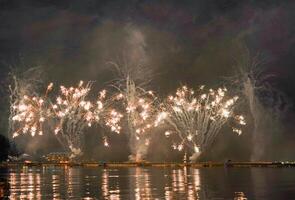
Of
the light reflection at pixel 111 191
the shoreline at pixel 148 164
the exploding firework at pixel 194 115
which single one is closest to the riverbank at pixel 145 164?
the shoreline at pixel 148 164

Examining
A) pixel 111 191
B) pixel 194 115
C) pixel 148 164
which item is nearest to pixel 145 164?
pixel 148 164

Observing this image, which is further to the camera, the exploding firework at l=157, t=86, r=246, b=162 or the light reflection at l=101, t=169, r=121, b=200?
the exploding firework at l=157, t=86, r=246, b=162

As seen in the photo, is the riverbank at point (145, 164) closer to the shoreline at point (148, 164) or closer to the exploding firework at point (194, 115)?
the shoreline at point (148, 164)

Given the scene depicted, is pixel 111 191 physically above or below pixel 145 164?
below

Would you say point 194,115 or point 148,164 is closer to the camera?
point 148,164

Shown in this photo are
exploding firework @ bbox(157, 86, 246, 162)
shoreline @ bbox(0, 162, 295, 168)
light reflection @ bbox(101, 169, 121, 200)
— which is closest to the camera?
light reflection @ bbox(101, 169, 121, 200)

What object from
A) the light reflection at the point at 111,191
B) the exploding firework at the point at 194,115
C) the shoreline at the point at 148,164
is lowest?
the light reflection at the point at 111,191

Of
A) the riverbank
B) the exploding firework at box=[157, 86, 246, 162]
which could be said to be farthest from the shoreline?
the exploding firework at box=[157, 86, 246, 162]

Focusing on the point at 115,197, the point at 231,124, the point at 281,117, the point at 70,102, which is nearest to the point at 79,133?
the point at 70,102

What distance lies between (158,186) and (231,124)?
119ft

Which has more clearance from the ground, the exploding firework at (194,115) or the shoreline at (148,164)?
the exploding firework at (194,115)

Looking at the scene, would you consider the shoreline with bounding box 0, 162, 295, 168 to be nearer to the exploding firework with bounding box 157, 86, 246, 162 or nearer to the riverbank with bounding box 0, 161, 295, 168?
the riverbank with bounding box 0, 161, 295, 168

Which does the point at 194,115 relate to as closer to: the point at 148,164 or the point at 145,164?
the point at 148,164

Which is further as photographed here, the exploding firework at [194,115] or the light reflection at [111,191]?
the exploding firework at [194,115]
